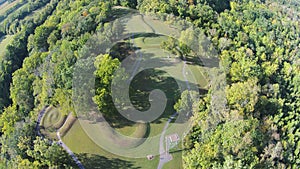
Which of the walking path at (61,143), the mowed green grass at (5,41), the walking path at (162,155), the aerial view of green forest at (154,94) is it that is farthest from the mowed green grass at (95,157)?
the mowed green grass at (5,41)

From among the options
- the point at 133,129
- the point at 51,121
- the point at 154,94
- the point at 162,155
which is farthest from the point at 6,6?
the point at 162,155

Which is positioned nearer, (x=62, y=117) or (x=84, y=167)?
(x=84, y=167)

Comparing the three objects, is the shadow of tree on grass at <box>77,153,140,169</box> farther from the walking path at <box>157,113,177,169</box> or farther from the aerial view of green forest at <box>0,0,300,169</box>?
the walking path at <box>157,113,177,169</box>

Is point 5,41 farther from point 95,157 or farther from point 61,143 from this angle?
point 95,157

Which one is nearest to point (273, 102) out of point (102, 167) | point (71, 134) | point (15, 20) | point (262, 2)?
point (102, 167)

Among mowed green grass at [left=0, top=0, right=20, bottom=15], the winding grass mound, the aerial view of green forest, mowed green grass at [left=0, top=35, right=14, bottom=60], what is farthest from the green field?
mowed green grass at [left=0, top=0, right=20, bottom=15]

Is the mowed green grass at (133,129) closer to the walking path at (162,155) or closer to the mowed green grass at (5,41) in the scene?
the walking path at (162,155)

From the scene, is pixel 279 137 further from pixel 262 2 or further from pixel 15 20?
pixel 15 20

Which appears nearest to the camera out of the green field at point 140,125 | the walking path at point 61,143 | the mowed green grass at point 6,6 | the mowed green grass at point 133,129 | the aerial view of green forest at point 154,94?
the aerial view of green forest at point 154,94
